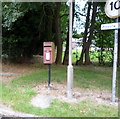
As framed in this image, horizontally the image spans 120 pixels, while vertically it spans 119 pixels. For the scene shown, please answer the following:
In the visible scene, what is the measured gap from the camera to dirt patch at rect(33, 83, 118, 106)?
4652 mm

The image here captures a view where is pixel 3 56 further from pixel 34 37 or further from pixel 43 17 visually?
pixel 43 17

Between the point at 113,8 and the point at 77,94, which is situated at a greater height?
the point at 113,8

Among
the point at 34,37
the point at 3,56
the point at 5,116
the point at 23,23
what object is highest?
the point at 23,23

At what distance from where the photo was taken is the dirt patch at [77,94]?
15.3 ft

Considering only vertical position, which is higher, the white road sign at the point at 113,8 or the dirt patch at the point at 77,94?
the white road sign at the point at 113,8

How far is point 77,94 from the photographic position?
5125 millimetres

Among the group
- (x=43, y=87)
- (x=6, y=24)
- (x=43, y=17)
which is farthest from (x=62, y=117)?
(x=43, y=17)

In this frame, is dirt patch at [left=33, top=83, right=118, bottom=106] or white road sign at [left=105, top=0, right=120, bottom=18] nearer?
white road sign at [left=105, top=0, right=120, bottom=18]

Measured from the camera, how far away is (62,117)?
3719 millimetres

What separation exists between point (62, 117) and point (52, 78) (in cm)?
290

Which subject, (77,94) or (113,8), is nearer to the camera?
(113,8)

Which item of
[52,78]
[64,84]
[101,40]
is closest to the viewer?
[64,84]

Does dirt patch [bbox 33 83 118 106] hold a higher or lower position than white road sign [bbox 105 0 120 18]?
lower

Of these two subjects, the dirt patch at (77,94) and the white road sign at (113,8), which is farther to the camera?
the dirt patch at (77,94)
